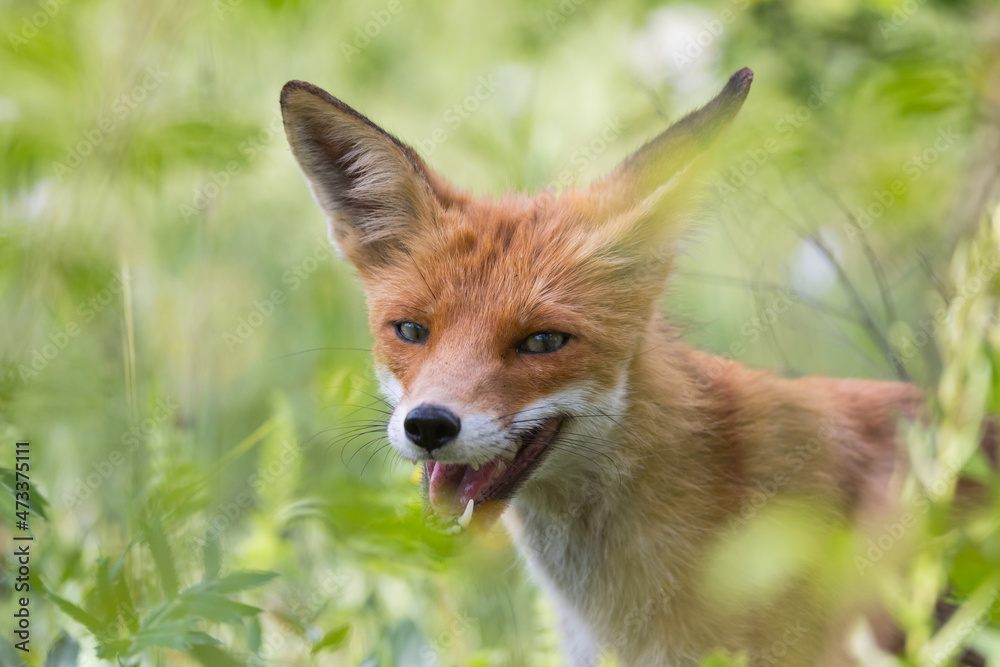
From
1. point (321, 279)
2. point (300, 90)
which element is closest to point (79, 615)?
point (300, 90)

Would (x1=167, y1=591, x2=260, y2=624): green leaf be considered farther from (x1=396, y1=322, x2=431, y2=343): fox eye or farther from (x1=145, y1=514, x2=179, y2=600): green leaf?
(x1=396, y1=322, x2=431, y2=343): fox eye

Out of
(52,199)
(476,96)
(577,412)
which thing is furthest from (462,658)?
(476,96)

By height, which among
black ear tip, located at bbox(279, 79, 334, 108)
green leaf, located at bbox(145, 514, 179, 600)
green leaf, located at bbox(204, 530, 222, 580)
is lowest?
green leaf, located at bbox(204, 530, 222, 580)

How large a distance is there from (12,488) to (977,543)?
218 centimetres

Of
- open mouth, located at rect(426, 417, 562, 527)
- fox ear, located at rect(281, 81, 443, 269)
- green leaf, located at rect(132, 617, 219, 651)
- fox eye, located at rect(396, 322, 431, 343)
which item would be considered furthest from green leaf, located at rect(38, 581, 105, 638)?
fox ear, located at rect(281, 81, 443, 269)

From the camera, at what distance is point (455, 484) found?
2.78m

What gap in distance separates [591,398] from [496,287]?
0.51 meters

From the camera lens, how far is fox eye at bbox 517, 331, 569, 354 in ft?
9.00

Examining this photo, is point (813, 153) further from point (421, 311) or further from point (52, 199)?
point (52, 199)

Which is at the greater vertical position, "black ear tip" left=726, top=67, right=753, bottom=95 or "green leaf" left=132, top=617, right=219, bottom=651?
"black ear tip" left=726, top=67, right=753, bottom=95

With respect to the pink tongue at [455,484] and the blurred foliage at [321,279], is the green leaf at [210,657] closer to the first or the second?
the blurred foliage at [321,279]

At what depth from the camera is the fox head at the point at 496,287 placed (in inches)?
101

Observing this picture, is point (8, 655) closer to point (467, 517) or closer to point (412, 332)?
point (467, 517)

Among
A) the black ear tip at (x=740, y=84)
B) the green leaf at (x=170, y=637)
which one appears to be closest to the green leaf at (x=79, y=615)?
the green leaf at (x=170, y=637)
